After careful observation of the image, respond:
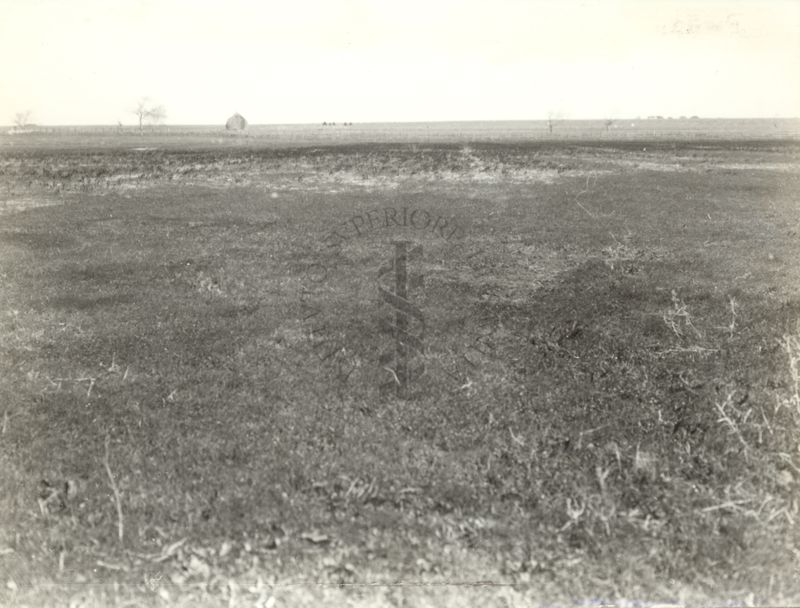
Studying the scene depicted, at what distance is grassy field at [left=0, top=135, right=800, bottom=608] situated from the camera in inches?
203

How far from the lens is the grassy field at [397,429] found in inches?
203

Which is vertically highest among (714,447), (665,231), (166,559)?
(665,231)

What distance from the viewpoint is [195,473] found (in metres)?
6.34

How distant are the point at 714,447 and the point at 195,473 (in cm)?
611

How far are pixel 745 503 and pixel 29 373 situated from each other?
9.65m

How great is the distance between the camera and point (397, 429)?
7246mm

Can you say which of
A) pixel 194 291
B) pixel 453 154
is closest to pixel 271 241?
pixel 194 291

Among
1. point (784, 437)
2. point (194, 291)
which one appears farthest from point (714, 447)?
point (194, 291)

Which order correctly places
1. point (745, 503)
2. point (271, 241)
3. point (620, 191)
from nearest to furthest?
point (745, 503), point (271, 241), point (620, 191)

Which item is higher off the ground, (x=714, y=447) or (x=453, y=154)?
(x=453, y=154)

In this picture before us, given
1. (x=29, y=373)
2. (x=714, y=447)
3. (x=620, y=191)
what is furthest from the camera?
(x=620, y=191)

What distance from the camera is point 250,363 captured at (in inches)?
357

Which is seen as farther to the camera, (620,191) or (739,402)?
(620,191)

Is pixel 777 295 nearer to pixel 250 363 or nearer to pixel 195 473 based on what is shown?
pixel 250 363
